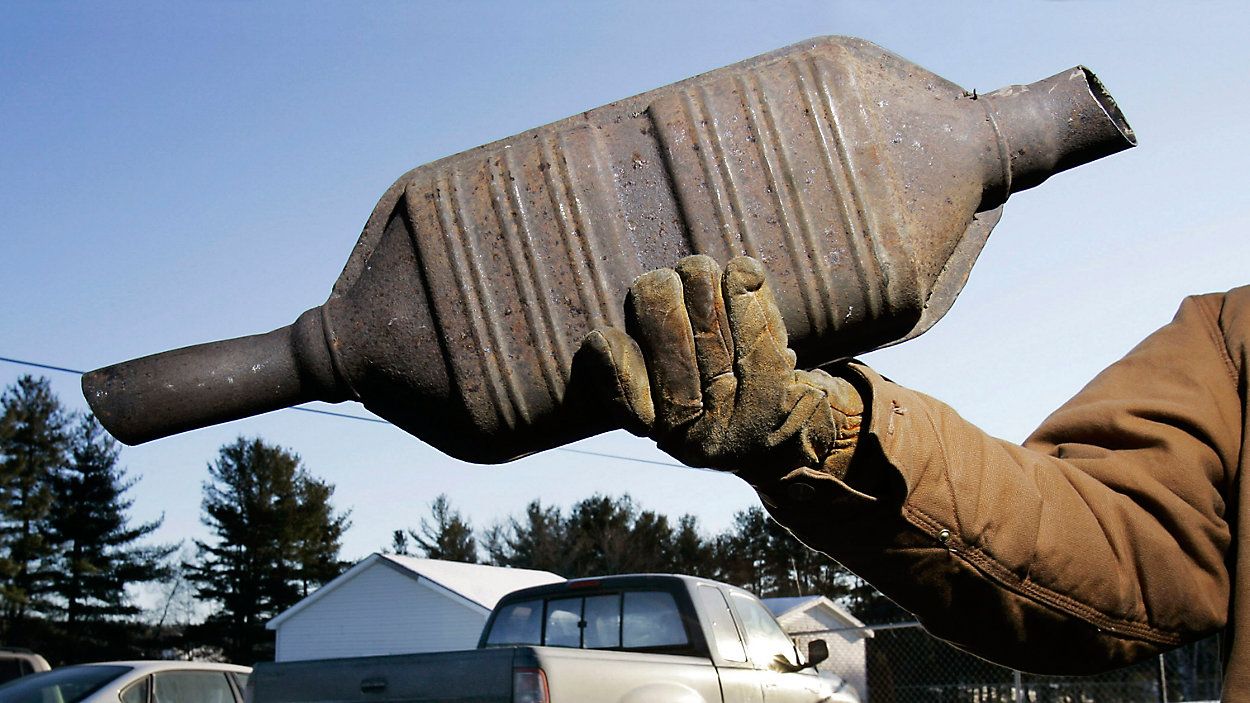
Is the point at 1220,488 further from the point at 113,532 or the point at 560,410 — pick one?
the point at 113,532

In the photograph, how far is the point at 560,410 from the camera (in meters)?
1.74

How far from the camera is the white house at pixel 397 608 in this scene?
77.2 ft

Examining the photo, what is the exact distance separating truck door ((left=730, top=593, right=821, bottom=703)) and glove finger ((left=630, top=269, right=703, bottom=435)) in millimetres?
5531

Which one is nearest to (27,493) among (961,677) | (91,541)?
(91,541)

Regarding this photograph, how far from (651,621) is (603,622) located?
1.01 ft

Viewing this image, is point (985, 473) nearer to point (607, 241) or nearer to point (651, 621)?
point (607, 241)

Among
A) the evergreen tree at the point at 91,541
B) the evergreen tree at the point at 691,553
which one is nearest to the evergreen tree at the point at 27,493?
the evergreen tree at the point at 91,541

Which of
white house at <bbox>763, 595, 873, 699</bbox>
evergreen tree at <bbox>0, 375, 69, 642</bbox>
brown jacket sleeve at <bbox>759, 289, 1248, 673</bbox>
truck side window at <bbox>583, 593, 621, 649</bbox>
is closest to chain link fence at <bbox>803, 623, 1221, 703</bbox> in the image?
white house at <bbox>763, 595, 873, 699</bbox>

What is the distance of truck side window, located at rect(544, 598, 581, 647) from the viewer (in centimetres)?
686

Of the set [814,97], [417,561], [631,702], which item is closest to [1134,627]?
→ [814,97]

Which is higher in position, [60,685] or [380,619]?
[60,685]

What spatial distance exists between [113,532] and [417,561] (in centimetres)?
2161

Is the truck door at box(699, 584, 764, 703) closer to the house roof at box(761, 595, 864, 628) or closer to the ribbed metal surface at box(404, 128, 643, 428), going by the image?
the ribbed metal surface at box(404, 128, 643, 428)

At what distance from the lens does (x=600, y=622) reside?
6.77m
